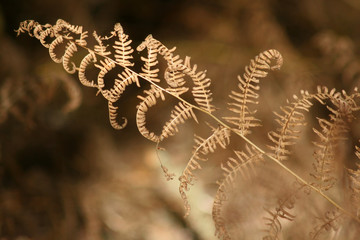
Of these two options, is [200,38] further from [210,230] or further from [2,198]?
[2,198]

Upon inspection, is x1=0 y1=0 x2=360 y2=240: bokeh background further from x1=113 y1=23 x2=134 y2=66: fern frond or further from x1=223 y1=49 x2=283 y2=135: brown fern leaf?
x1=223 y1=49 x2=283 y2=135: brown fern leaf

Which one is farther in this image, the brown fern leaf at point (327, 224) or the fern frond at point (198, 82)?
the brown fern leaf at point (327, 224)

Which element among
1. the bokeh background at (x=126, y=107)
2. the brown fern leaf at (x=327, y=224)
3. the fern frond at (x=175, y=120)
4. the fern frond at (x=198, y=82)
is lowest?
the brown fern leaf at (x=327, y=224)

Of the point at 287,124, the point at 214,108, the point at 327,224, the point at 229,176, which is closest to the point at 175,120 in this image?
the point at 214,108

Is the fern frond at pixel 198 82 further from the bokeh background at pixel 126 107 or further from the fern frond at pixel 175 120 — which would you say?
the bokeh background at pixel 126 107

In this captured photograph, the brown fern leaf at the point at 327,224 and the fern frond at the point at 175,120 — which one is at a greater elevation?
the fern frond at the point at 175,120

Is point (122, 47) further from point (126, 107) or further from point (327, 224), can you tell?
point (126, 107)

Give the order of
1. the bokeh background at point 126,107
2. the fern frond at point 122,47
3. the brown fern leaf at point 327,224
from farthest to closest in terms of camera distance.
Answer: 1. the bokeh background at point 126,107
2. the brown fern leaf at point 327,224
3. the fern frond at point 122,47

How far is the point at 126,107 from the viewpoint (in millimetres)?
3270

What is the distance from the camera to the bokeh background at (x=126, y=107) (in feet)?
7.38

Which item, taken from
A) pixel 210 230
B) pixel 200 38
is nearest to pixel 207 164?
pixel 210 230

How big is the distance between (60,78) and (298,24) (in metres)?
2.67

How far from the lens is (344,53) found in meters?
2.67

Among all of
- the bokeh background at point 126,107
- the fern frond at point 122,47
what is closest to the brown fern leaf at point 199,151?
the fern frond at point 122,47
